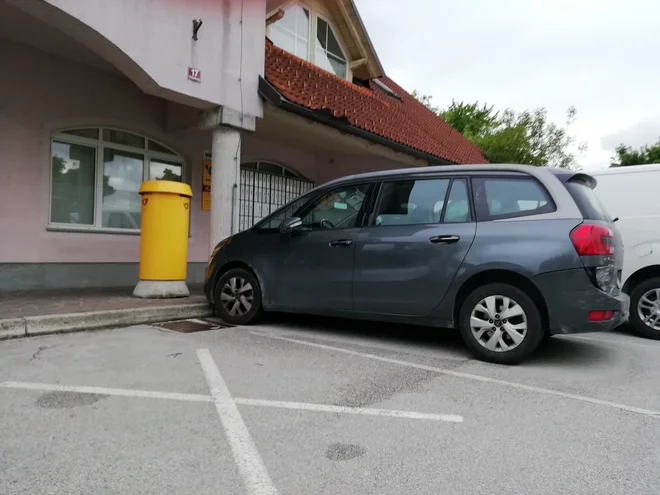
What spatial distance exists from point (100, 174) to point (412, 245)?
6040 mm

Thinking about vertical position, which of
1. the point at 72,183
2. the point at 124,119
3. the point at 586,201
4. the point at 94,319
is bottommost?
the point at 94,319

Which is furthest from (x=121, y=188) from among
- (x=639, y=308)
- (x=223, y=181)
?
(x=639, y=308)

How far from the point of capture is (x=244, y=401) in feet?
11.3

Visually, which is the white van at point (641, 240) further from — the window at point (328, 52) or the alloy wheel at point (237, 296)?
the window at point (328, 52)

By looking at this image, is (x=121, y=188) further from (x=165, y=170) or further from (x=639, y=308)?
(x=639, y=308)

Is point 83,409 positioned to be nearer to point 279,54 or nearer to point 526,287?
point 526,287

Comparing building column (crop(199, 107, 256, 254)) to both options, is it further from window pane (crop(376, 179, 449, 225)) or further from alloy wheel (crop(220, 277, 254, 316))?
window pane (crop(376, 179, 449, 225))

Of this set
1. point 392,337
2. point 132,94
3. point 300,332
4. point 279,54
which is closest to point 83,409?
point 300,332

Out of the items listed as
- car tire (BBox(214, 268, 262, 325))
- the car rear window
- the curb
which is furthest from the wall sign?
the car rear window

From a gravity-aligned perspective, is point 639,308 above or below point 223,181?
below

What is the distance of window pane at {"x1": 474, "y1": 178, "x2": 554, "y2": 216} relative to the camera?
4566mm

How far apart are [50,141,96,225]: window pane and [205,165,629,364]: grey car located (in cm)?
390

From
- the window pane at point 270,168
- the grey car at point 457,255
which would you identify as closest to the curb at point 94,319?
the grey car at point 457,255

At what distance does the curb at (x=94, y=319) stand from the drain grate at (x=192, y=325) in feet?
0.61
